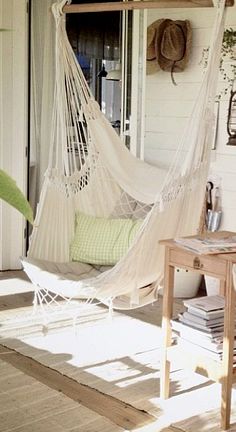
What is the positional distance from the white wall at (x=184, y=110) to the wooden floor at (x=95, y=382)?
1.05 meters

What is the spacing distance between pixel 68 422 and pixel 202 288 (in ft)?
7.26

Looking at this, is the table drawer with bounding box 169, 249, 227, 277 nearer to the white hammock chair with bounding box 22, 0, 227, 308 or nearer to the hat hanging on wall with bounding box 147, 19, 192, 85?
the white hammock chair with bounding box 22, 0, 227, 308

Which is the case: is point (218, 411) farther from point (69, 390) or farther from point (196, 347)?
point (69, 390)

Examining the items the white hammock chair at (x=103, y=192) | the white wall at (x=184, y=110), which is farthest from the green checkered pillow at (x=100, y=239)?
the white wall at (x=184, y=110)

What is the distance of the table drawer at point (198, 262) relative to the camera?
2.49 meters

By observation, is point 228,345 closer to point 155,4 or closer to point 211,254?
point 211,254

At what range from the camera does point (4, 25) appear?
4852 millimetres

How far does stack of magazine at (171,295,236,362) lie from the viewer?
259 cm

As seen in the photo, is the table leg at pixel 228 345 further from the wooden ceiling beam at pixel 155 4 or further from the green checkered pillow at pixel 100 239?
the green checkered pillow at pixel 100 239

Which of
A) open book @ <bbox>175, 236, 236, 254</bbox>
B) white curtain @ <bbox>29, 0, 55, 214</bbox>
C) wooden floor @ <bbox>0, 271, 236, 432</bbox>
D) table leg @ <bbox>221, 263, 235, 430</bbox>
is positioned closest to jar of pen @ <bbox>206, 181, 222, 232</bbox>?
wooden floor @ <bbox>0, 271, 236, 432</bbox>

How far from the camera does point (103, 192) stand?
4.01 m

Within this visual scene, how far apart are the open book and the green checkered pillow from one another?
4.08 feet

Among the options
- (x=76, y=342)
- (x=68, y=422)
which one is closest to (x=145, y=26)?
(x=76, y=342)

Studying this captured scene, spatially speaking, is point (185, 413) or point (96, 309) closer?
point (185, 413)
